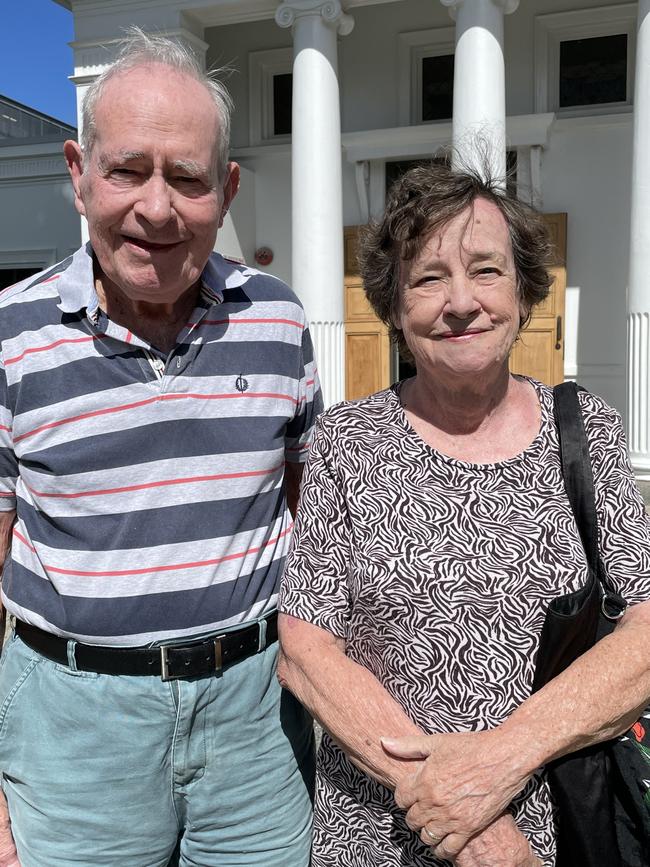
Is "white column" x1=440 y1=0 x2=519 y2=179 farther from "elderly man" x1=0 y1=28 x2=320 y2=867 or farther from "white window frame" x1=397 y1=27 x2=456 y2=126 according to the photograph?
"elderly man" x1=0 y1=28 x2=320 y2=867

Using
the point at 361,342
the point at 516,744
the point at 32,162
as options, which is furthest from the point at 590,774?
the point at 32,162

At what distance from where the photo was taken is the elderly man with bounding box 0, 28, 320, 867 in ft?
5.74

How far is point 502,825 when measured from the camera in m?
1.56

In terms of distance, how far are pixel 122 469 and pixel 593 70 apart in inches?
413

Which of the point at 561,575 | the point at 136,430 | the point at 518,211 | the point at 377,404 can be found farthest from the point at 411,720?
the point at 518,211

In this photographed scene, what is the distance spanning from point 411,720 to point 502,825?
0.25m

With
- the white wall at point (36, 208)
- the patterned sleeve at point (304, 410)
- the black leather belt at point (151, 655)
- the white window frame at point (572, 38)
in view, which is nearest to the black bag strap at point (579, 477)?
the patterned sleeve at point (304, 410)

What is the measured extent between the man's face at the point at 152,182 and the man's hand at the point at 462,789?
3.68 ft

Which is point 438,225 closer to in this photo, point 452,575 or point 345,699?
point 452,575

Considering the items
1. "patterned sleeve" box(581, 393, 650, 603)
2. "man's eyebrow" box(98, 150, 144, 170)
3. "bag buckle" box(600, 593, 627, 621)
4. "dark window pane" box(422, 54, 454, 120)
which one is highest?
"dark window pane" box(422, 54, 454, 120)

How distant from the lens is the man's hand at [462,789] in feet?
4.92

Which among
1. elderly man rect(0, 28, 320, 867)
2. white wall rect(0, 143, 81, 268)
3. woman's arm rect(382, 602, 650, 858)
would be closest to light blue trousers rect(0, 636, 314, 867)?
elderly man rect(0, 28, 320, 867)

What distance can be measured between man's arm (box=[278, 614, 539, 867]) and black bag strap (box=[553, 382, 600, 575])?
510 millimetres

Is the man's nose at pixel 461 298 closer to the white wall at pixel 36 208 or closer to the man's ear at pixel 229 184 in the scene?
the man's ear at pixel 229 184
